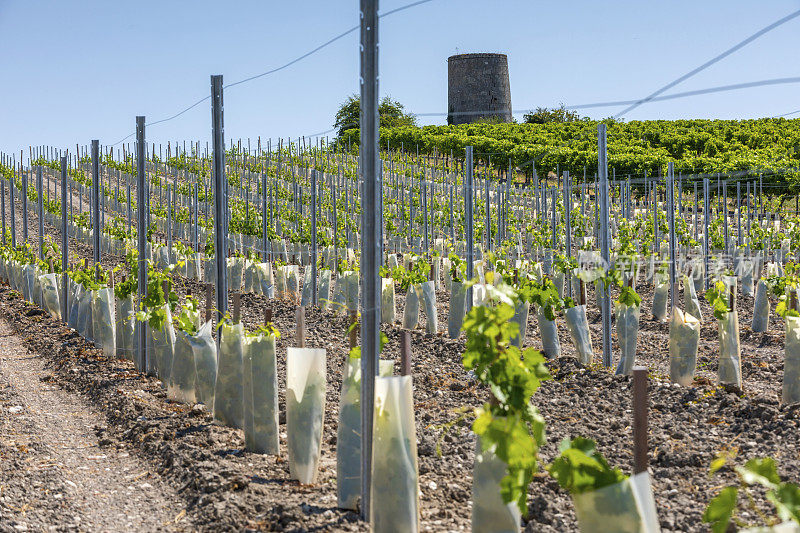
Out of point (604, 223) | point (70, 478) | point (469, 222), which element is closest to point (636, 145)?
point (469, 222)

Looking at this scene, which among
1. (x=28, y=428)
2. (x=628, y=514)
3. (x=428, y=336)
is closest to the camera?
(x=628, y=514)

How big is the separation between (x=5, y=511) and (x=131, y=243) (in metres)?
17.5

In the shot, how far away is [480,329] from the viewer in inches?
125

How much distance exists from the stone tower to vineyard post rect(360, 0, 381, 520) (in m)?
53.0

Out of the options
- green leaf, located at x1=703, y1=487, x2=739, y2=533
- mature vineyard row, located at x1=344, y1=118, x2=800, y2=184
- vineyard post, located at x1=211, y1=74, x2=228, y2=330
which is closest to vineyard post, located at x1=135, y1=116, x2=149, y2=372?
vineyard post, located at x1=211, y1=74, x2=228, y2=330

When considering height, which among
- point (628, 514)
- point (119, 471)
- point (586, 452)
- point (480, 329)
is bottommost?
point (119, 471)

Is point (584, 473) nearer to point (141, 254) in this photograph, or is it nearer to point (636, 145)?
point (141, 254)

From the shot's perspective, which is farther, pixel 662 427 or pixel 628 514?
pixel 662 427

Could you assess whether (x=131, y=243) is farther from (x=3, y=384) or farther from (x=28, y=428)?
(x=28, y=428)

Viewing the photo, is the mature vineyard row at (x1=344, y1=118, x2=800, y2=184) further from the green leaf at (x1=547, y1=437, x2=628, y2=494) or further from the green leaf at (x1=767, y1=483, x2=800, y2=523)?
the green leaf at (x1=767, y1=483, x2=800, y2=523)

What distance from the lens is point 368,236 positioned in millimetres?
4129

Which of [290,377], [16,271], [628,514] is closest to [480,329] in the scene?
[628,514]

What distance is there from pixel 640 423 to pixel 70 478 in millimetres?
3720

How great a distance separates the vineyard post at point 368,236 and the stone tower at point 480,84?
2088 inches
